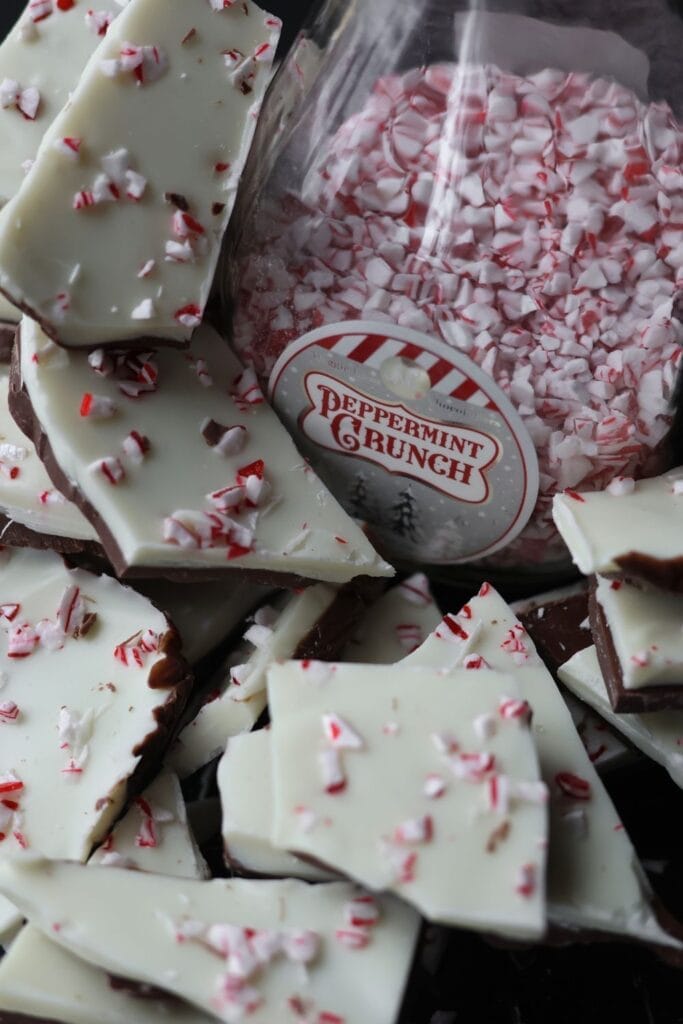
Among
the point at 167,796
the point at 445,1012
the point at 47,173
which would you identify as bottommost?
the point at 445,1012

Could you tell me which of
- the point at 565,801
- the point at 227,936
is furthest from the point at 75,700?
the point at 565,801

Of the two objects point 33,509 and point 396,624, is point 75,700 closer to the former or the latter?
point 33,509

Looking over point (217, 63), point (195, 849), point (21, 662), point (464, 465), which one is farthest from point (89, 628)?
point (217, 63)

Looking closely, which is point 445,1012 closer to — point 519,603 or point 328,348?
point 519,603

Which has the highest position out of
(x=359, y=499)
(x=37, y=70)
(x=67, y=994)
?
(x=37, y=70)

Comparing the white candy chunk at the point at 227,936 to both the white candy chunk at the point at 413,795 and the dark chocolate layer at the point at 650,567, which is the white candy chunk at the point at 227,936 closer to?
the white candy chunk at the point at 413,795

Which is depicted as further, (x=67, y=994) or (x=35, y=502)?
(x=35, y=502)

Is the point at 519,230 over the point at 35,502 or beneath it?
over

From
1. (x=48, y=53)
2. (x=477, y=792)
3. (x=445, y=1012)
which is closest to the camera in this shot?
(x=477, y=792)

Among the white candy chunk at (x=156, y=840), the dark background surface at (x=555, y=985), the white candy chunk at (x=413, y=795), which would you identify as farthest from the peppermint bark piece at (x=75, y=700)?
the dark background surface at (x=555, y=985)
